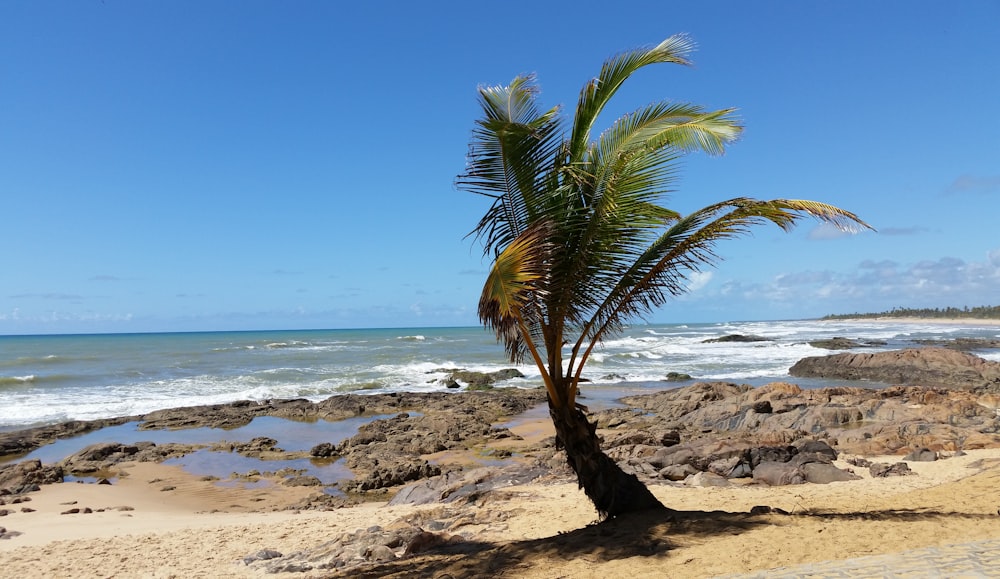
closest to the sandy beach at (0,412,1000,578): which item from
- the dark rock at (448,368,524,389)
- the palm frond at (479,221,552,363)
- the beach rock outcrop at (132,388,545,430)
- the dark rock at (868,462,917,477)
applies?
the dark rock at (868,462,917,477)

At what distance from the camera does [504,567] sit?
18.0ft

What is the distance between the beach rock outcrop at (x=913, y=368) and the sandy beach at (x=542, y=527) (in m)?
16.7

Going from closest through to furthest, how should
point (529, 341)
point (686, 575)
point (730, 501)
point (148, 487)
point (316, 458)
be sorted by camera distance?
point (686, 575), point (529, 341), point (730, 501), point (148, 487), point (316, 458)

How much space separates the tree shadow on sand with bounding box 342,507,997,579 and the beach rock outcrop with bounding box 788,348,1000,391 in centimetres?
2086

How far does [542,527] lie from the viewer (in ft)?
23.2

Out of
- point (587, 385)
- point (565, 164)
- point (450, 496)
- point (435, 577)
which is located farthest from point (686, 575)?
point (587, 385)

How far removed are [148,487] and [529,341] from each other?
10038 mm

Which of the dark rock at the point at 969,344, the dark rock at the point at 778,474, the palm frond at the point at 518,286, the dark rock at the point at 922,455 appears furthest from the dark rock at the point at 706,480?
the dark rock at the point at 969,344

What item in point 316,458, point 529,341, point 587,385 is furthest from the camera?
point 587,385

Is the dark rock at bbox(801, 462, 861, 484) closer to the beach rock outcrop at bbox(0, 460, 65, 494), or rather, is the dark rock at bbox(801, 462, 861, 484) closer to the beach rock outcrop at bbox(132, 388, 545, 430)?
the beach rock outcrop at bbox(132, 388, 545, 430)

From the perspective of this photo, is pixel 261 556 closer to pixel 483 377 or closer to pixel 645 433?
pixel 645 433

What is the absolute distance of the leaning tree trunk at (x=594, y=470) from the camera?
6113 millimetres

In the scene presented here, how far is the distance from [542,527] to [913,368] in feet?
84.4

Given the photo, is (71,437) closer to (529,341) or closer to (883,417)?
(529,341)
